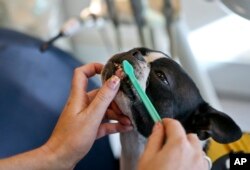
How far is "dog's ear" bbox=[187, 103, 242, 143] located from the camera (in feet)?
2.35

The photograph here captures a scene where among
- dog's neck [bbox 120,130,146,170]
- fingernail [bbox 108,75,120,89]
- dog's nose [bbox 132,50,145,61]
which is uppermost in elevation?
dog's nose [bbox 132,50,145,61]

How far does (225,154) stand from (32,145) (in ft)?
1.51

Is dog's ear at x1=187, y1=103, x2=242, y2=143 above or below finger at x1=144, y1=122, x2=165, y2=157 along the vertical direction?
below

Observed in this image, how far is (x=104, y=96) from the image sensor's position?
66 cm

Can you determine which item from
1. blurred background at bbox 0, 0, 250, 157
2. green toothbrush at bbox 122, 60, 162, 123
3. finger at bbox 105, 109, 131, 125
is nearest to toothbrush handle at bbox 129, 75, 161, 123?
green toothbrush at bbox 122, 60, 162, 123

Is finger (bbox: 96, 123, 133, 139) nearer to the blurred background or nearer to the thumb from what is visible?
the thumb

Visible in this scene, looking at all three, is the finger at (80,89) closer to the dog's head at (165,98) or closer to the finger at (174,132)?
the dog's head at (165,98)

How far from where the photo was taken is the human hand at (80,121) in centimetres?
66

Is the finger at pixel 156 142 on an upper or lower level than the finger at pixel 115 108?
upper

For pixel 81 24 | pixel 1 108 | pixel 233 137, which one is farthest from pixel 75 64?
pixel 233 137

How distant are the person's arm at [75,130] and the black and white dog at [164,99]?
0.03m

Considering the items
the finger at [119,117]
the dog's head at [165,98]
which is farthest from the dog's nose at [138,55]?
the finger at [119,117]

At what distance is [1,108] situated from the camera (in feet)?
3.33

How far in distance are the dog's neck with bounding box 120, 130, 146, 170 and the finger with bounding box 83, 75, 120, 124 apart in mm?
131
